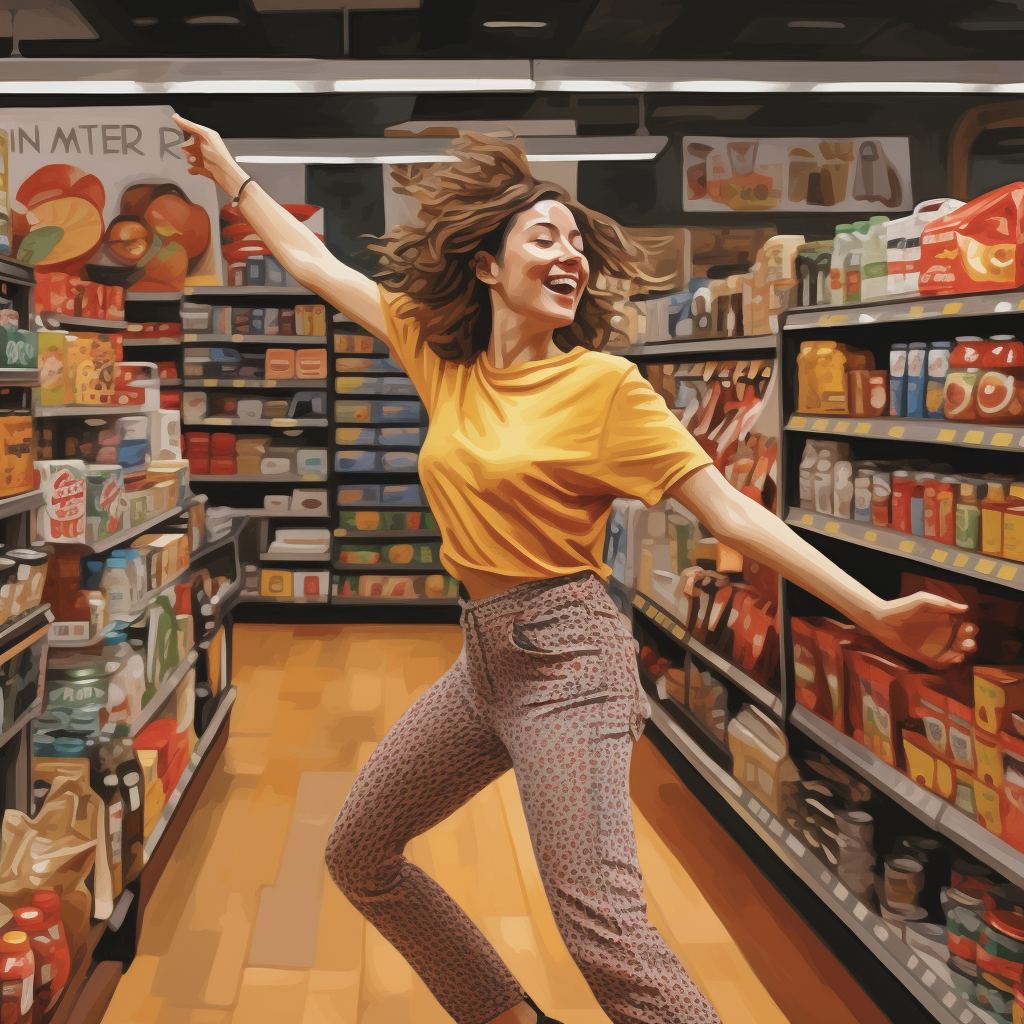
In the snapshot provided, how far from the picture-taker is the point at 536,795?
66.2 inches

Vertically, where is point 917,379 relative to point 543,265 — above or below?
below

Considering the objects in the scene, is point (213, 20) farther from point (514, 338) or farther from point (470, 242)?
point (514, 338)

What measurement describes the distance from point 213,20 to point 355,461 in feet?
9.77

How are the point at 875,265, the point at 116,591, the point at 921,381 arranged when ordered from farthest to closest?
1. the point at 116,591
2. the point at 875,265
3. the point at 921,381

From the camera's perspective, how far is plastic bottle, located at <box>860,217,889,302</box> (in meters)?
2.93

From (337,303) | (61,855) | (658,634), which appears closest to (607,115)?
A: (658,634)

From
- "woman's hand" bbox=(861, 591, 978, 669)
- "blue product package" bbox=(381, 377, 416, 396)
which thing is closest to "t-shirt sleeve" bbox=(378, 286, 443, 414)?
"woman's hand" bbox=(861, 591, 978, 669)

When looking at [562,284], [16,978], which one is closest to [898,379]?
[562,284]

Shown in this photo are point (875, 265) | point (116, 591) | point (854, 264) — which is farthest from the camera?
point (116, 591)

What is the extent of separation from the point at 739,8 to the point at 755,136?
1607mm

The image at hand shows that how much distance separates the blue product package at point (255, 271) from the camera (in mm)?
7277

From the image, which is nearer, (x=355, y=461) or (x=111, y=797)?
(x=111, y=797)

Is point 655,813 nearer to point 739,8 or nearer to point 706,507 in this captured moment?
point 706,507

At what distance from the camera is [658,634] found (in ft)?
17.3
